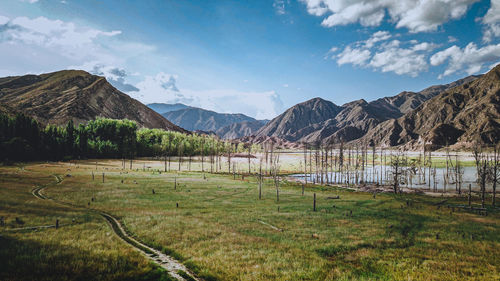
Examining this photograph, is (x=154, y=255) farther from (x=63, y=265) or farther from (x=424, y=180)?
(x=424, y=180)

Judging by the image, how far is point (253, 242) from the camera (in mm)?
20562

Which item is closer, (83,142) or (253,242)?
(253,242)

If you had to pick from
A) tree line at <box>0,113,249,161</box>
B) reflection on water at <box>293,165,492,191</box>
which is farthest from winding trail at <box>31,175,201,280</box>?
tree line at <box>0,113,249,161</box>

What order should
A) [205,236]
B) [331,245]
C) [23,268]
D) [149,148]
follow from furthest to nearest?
1. [149,148]
2. [205,236]
3. [331,245]
4. [23,268]

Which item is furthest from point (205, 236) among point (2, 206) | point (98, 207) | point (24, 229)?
point (2, 206)

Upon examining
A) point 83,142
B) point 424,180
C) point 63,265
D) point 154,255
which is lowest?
point 424,180

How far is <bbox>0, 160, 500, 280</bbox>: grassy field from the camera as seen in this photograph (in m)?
14.9

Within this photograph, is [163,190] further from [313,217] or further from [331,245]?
[331,245]

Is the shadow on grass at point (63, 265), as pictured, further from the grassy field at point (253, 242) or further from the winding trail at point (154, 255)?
the winding trail at point (154, 255)

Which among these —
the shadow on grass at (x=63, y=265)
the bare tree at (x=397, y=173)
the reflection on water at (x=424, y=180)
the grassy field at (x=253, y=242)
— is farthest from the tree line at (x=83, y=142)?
the shadow on grass at (x=63, y=265)

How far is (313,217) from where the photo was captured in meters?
30.9

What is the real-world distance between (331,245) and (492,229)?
70.2 ft

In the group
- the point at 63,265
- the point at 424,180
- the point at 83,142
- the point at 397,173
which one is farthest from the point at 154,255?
the point at 83,142

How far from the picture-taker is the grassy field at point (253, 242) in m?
14.9
